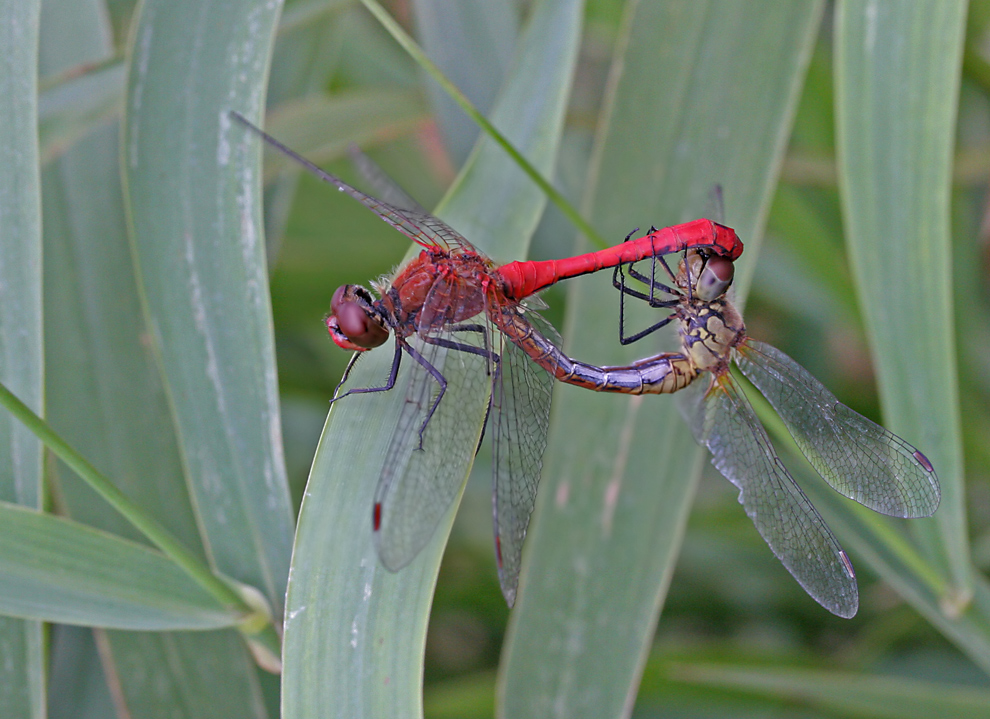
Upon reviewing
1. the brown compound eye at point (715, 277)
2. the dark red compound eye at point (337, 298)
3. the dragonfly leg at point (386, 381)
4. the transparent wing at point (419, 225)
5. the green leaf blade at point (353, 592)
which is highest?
the transparent wing at point (419, 225)

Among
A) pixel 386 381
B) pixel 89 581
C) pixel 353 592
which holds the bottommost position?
pixel 353 592

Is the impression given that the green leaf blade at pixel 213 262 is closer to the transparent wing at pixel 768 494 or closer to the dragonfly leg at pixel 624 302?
the dragonfly leg at pixel 624 302

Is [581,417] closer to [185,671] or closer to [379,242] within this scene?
[185,671]

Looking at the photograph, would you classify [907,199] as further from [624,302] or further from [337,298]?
[337,298]

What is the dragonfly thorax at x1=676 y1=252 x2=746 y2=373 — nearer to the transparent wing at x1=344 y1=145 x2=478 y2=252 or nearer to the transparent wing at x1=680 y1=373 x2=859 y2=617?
the transparent wing at x1=680 y1=373 x2=859 y2=617

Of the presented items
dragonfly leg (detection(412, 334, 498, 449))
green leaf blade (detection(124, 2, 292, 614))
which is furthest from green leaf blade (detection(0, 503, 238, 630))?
dragonfly leg (detection(412, 334, 498, 449))

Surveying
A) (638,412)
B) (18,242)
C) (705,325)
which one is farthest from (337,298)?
(705,325)

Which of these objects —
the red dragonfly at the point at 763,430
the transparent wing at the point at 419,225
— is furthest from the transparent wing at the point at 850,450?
the transparent wing at the point at 419,225
